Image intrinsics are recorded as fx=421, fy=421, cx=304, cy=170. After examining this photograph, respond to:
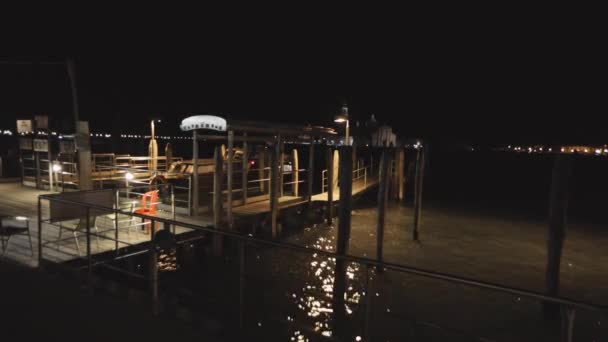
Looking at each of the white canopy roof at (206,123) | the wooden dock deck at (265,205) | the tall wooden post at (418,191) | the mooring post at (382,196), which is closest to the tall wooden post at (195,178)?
the white canopy roof at (206,123)

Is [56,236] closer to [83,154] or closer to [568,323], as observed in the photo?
[83,154]

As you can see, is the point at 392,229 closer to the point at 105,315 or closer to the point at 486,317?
the point at 486,317

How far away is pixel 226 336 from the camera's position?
4.33 m

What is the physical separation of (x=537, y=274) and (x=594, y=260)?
2.67m

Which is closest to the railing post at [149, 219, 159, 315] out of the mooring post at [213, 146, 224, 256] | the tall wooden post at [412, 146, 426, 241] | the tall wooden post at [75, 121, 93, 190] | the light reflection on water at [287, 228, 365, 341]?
the light reflection on water at [287, 228, 365, 341]

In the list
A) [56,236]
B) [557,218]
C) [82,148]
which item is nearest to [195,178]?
[56,236]

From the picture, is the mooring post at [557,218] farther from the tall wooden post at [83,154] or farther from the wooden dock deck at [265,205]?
the tall wooden post at [83,154]

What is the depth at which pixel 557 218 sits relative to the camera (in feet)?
24.2

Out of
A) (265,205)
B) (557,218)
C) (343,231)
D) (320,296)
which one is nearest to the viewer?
(320,296)

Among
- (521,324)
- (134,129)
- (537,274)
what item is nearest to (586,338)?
(521,324)

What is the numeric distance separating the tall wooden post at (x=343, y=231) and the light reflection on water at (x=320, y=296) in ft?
0.42

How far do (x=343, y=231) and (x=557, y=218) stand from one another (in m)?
3.96

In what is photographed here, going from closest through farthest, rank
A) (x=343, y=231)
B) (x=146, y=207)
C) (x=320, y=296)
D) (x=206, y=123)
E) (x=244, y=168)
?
(x=320, y=296)
(x=343, y=231)
(x=146, y=207)
(x=206, y=123)
(x=244, y=168)

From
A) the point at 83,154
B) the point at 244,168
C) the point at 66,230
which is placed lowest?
the point at 66,230
